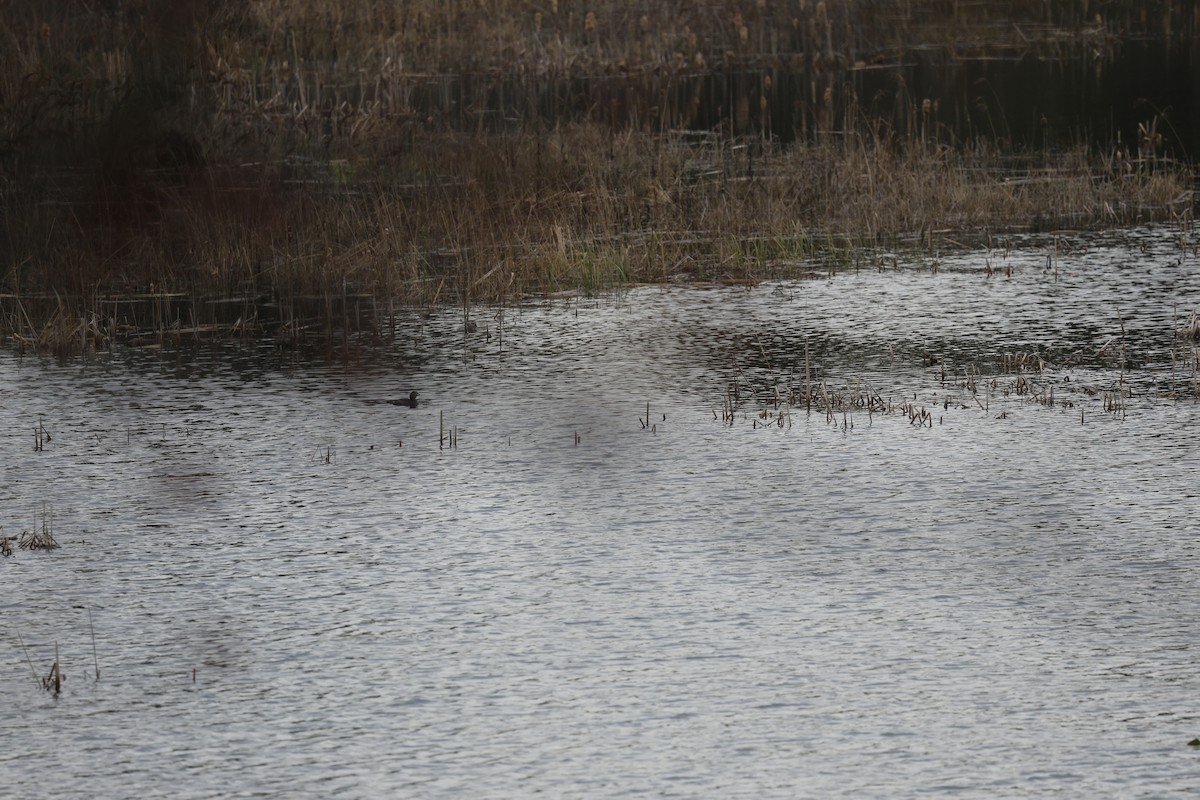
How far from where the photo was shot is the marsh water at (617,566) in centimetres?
448

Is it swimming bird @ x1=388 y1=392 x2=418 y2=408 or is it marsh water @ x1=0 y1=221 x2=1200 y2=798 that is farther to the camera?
swimming bird @ x1=388 y1=392 x2=418 y2=408

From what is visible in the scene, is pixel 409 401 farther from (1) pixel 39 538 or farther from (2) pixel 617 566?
(2) pixel 617 566

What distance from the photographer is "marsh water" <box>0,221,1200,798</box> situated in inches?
176

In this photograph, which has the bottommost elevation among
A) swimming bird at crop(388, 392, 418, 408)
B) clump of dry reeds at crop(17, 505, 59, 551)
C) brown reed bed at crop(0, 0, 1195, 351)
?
swimming bird at crop(388, 392, 418, 408)

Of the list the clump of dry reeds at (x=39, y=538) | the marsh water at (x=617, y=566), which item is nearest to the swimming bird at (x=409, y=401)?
the marsh water at (x=617, y=566)

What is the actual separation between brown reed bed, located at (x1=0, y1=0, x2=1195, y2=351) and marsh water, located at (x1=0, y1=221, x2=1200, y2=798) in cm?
193

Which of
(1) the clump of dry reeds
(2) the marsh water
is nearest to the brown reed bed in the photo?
(2) the marsh water

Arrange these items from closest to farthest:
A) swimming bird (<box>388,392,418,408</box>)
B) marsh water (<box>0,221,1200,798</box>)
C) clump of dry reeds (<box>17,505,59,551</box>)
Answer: marsh water (<box>0,221,1200,798</box>), clump of dry reeds (<box>17,505,59,551</box>), swimming bird (<box>388,392,418,408</box>)

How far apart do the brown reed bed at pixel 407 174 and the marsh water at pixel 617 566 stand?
193 centimetres

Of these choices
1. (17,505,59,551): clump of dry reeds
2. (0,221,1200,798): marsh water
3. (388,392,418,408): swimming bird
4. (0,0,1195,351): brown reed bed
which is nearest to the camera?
(0,221,1200,798): marsh water

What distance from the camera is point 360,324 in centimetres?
1089

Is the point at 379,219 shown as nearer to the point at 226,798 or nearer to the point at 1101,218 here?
the point at 1101,218

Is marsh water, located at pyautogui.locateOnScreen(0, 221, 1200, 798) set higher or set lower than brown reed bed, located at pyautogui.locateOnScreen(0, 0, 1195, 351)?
lower

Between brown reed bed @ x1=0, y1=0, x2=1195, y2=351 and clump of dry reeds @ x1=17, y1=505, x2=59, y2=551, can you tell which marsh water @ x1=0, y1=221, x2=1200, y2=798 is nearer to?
clump of dry reeds @ x1=17, y1=505, x2=59, y2=551
